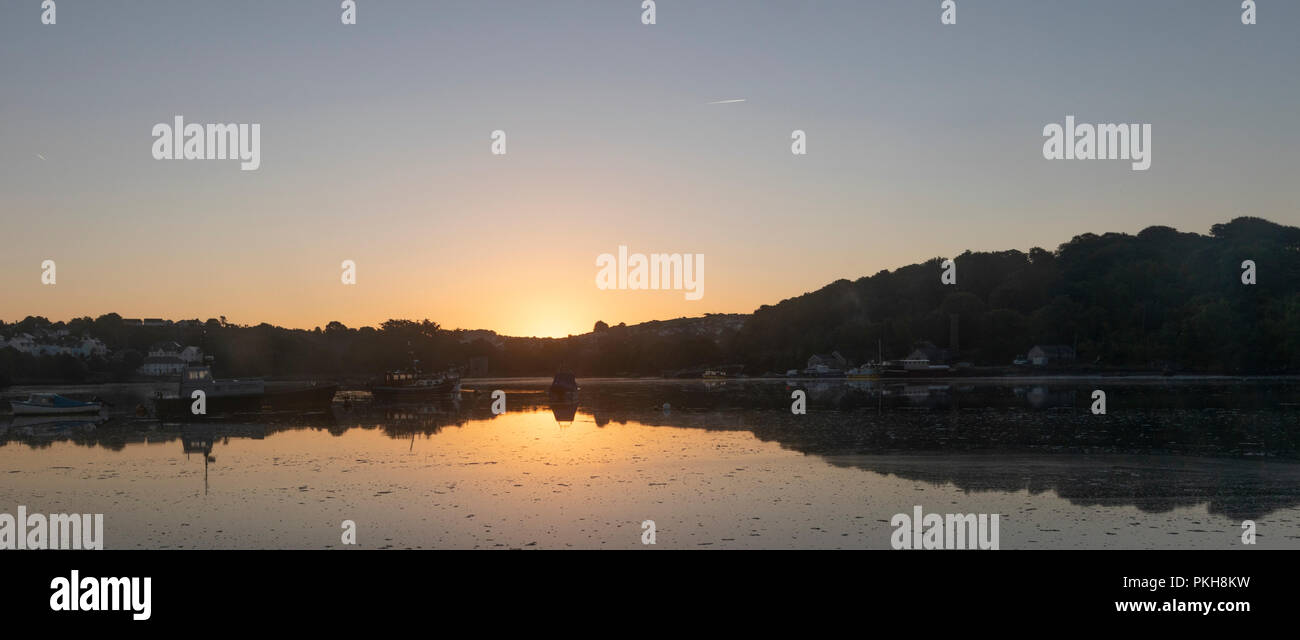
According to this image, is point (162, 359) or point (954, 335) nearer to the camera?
point (162, 359)

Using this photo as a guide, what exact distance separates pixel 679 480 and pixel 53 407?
52.0 meters

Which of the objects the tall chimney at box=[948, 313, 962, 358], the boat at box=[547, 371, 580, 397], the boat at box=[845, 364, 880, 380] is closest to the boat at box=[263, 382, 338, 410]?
the boat at box=[547, 371, 580, 397]

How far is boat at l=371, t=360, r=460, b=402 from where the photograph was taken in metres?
71.9

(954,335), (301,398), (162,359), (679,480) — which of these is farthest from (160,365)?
(679,480)

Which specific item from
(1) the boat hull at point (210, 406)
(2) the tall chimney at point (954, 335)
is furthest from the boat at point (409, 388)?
(2) the tall chimney at point (954, 335)

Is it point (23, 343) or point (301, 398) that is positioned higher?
point (23, 343)

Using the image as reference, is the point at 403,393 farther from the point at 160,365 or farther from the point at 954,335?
the point at 954,335

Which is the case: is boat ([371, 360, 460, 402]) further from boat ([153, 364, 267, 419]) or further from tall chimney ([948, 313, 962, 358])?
tall chimney ([948, 313, 962, 358])

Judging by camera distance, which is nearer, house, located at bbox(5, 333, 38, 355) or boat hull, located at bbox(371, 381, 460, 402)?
boat hull, located at bbox(371, 381, 460, 402)

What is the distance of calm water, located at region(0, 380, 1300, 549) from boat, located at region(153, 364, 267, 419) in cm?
731

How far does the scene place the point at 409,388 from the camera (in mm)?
72938
